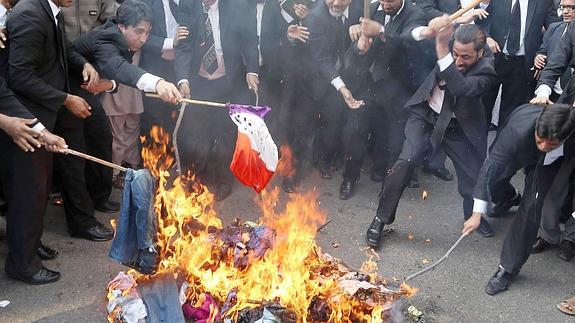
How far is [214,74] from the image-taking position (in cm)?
653

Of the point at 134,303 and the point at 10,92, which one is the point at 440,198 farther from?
the point at 10,92

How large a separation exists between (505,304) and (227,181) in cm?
336

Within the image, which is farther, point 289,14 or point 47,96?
point 289,14

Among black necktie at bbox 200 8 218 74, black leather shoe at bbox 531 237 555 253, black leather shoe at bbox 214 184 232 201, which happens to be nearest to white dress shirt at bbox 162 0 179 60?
black necktie at bbox 200 8 218 74

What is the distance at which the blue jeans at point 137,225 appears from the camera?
4.28 m

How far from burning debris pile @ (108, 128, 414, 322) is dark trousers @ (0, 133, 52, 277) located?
35.8 inches

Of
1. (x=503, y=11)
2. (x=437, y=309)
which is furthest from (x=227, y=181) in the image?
(x=503, y=11)

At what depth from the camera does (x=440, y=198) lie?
22.6 ft

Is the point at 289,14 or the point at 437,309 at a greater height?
the point at 289,14

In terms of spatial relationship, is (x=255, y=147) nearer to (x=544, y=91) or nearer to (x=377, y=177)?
(x=377, y=177)

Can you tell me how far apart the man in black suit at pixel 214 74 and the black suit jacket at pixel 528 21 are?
9.91ft

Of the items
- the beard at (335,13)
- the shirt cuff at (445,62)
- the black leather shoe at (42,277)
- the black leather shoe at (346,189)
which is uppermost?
the beard at (335,13)

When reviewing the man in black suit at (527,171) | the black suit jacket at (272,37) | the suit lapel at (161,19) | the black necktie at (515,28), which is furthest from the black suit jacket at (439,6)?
the suit lapel at (161,19)

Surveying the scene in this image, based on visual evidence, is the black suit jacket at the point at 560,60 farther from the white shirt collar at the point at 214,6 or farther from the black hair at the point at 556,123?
the white shirt collar at the point at 214,6
